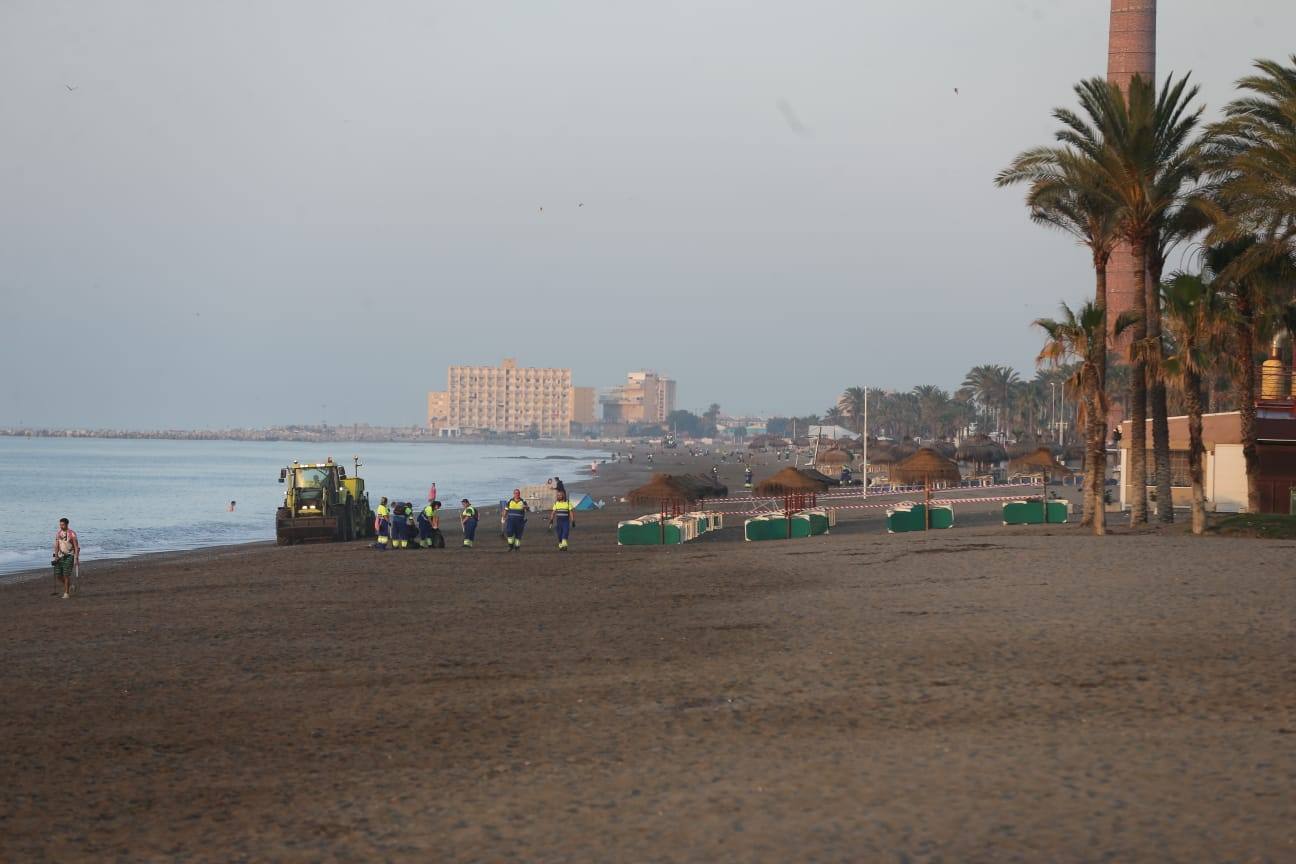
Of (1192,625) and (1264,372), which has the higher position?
(1264,372)

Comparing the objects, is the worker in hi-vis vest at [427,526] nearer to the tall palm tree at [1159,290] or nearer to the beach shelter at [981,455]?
the tall palm tree at [1159,290]

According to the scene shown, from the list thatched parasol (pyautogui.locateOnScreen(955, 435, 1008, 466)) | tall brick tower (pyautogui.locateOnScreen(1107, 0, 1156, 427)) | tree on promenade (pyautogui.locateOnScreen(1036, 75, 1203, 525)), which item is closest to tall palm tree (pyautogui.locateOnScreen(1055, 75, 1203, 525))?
tree on promenade (pyautogui.locateOnScreen(1036, 75, 1203, 525))

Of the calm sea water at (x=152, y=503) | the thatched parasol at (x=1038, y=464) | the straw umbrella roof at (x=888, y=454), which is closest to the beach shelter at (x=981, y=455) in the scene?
the straw umbrella roof at (x=888, y=454)

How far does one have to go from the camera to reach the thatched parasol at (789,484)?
170 feet

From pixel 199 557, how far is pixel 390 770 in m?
27.9

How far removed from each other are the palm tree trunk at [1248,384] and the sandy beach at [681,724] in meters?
10.9

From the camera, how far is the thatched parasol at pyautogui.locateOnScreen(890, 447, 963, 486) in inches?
2387

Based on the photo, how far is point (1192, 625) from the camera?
14219mm

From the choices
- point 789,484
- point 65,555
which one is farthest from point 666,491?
point 65,555

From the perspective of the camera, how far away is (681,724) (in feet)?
34.2

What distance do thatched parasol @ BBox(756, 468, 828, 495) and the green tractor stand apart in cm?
1892

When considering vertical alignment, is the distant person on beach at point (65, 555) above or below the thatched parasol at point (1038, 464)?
below

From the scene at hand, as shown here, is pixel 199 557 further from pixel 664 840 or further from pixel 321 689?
pixel 664 840

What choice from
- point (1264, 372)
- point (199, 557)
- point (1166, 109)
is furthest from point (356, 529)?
point (1264, 372)
